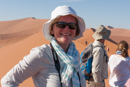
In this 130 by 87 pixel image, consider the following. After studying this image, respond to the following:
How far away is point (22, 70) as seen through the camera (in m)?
1.54

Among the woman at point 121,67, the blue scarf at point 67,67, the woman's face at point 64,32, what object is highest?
the woman's face at point 64,32

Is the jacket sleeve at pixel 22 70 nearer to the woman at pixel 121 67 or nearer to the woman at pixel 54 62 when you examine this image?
the woman at pixel 54 62

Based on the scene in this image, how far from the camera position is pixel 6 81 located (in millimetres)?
1502

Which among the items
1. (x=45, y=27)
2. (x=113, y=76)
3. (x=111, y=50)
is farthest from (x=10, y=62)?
(x=111, y=50)

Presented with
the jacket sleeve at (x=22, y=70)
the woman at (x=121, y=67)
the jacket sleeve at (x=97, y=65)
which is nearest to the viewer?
the jacket sleeve at (x=22, y=70)

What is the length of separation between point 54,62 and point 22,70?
1.13 ft

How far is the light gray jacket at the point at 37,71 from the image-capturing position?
1.52 metres

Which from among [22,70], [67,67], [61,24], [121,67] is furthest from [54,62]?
[121,67]

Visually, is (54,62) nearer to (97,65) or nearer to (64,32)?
(64,32)

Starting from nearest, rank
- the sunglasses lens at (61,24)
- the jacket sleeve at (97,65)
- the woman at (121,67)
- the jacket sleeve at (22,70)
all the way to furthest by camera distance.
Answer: the jacket sleeve at (22,70)
the sunglasses lens at (61,24)
the jacket sleeve at (97,65)
the woman at (121,67)

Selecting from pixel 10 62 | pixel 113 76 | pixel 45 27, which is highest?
pixel 45 27

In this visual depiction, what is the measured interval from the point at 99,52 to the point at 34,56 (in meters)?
1.91

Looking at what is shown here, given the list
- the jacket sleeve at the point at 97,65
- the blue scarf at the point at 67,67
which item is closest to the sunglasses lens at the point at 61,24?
the blue scarf at the point at 67,67

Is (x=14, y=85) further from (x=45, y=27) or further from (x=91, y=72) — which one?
(x=91, y=72)
